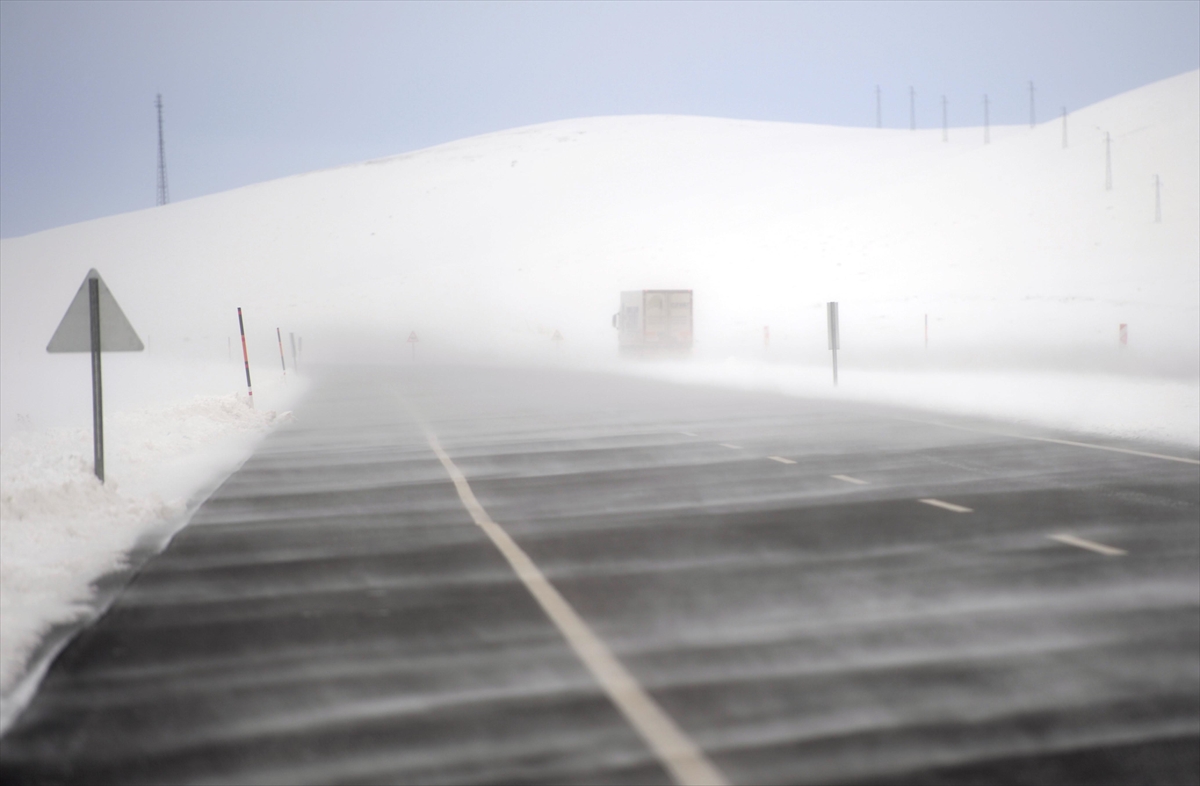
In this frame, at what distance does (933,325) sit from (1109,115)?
2220 inches

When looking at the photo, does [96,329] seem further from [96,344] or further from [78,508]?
[78,508]

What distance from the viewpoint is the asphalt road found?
5.34 m

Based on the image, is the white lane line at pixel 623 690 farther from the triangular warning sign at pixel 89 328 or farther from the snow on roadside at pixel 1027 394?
the snow on roadside at pixel 1027 394

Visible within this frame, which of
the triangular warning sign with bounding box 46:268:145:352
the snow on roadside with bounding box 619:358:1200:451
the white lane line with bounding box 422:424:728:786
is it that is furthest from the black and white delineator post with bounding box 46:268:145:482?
the snow on roadside with bounding box 619:358:1200:451

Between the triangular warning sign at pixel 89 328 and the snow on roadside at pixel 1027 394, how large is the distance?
1230 cm

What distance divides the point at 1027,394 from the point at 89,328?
65.0 ft

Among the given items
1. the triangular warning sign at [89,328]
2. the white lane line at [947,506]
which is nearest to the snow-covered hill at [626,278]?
the triangular warning sign at [89,328]

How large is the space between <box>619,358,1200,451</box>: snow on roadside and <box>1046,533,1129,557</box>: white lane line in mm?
7480

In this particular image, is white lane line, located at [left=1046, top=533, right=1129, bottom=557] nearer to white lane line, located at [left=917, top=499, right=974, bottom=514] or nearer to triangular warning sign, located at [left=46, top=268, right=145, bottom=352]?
white lane line, located at [left=917, top=499, right=974, bottom=514]

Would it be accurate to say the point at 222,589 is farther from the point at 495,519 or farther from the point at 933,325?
the point at 933,325

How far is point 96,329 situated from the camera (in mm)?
13977

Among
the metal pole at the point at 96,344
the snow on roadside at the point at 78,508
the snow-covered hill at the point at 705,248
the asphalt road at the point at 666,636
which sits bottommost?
the asphalt road at the point at 666,636

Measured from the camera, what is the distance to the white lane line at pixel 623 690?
5137 millimetres

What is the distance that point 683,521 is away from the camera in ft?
37.9
